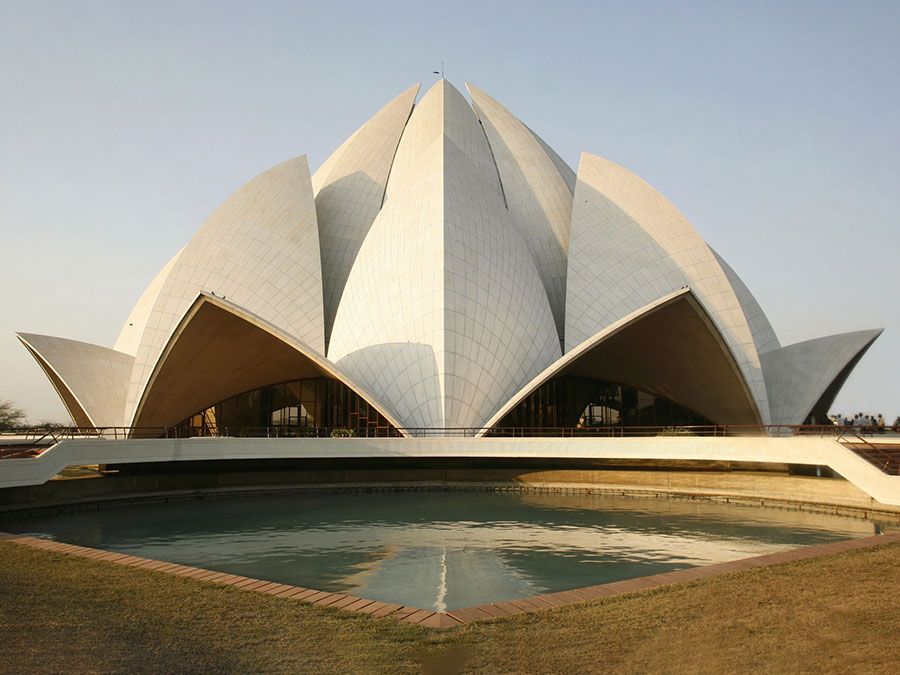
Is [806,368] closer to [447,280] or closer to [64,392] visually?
[447,280]

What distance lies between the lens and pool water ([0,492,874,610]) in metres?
9.16

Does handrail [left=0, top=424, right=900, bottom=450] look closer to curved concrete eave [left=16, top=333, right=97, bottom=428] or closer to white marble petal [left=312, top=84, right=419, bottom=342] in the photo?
curved concrete eave [left=16, top=333, right=97, bottom=428]

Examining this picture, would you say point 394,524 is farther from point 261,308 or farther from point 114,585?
point 261,308

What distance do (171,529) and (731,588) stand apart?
36.6ft

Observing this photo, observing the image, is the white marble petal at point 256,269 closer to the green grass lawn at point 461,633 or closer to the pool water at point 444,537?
the pool water at point 444,537

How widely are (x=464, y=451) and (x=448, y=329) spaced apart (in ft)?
15.6

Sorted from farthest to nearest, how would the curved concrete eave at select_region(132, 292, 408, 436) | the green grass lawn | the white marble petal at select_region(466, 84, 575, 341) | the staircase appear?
the white marble petal at select_region(466, 84, 575, 341) → the curved concrete eave at select_region(132, 292, 408, 436) → the staircase → the green grass lawn

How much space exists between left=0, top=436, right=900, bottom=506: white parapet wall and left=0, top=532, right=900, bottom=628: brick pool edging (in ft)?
23.0

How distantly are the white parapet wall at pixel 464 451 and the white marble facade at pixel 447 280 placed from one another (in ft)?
7.87

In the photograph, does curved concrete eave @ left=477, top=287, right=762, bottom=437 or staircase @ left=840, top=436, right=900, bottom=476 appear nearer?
staircase @ left=840, top=436, right=900, bottom=476

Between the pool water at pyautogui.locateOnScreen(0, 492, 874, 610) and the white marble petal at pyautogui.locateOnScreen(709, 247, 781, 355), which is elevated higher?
the white marble petal at pyautogui.locateOnScreen(709, 247, 781, 355)

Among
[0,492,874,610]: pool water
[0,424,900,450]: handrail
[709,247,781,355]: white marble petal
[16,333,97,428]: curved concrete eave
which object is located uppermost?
[709,247,781,355]: white marble petal

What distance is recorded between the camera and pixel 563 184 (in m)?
35.3

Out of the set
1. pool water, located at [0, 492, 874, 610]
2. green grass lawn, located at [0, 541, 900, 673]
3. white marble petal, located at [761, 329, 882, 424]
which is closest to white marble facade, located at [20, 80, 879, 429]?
white marble petal, located at [761, 329, 882, 424]
